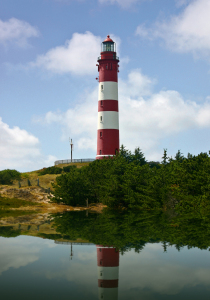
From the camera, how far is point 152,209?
27.4 meters

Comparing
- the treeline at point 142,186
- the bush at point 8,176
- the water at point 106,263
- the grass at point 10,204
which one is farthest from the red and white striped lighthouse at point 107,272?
the bush at point 8,176

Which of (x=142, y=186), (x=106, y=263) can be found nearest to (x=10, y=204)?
(x=142, y=186)

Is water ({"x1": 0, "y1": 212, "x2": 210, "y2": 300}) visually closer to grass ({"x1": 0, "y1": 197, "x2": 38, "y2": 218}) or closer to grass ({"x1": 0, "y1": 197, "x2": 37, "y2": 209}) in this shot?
grass ({"x1": 0, "y1": 197, "x2": 38, "y2": 218})

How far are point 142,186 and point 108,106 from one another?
20.8 metres

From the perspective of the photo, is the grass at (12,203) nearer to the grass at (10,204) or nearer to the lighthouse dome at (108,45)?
the grass at (10,204)

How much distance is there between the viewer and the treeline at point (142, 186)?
81.4 ft

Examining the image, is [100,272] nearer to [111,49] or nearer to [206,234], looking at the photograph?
[206,234]

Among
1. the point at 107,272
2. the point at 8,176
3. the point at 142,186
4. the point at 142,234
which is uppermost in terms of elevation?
the point at 8,176

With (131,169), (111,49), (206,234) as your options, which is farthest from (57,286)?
(111,49)

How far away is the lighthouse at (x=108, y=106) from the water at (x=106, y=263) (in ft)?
99.4

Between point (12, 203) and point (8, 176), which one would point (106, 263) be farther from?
point (8, 176)

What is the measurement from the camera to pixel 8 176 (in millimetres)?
47500

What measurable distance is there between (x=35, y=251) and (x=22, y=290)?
4247 millimetres

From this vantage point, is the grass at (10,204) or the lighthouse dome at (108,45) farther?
the lighthouse dome at (108,45)
